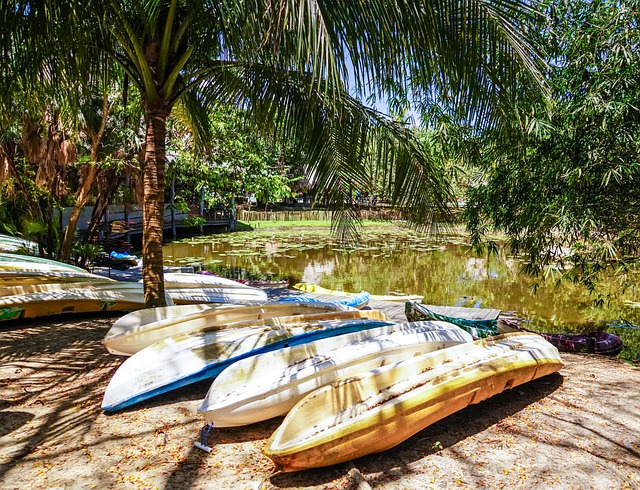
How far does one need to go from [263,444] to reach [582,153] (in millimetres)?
4304

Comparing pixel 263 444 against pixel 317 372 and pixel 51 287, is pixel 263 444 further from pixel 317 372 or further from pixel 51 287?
pixel 51 287

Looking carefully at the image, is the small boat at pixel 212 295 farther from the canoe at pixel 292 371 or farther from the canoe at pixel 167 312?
the canoe at pixel 292 371

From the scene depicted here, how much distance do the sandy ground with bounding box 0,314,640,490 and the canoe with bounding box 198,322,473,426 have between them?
0.22m

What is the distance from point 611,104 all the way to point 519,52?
2528mm

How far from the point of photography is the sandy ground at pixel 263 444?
2.30 metres

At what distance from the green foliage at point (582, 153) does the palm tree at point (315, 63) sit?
99cm

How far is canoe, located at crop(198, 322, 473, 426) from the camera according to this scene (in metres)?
2.60

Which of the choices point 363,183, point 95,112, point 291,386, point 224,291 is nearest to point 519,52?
point 363,183

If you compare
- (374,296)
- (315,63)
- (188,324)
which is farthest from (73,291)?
(374,296)

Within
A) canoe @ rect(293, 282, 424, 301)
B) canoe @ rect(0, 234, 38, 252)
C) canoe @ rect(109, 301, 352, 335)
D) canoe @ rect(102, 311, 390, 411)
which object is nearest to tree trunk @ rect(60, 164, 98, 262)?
canoe @ rect(0, 234, 38, 252)

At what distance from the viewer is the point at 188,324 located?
12.5 ft

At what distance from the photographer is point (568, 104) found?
5.03 metres

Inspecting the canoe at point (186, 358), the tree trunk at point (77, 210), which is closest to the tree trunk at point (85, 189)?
the tree trunk at point (77, 210)

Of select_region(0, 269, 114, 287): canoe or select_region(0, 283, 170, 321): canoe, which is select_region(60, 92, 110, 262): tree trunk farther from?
select_region(0, 283, 170, 321): canoe
